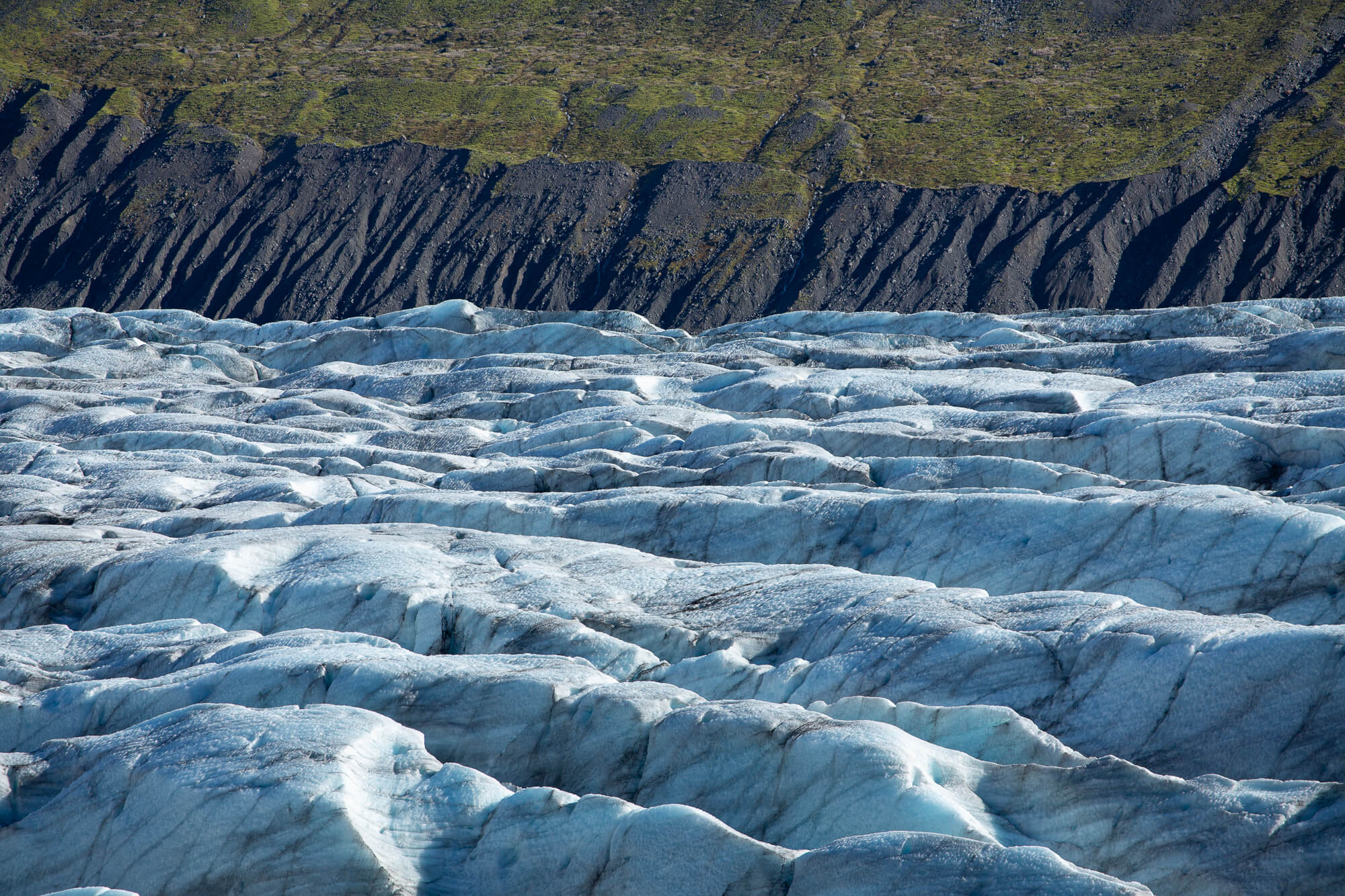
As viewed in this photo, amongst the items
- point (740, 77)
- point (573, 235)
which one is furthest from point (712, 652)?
point (740, 77)

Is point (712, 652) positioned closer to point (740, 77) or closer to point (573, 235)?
point (573, 235)

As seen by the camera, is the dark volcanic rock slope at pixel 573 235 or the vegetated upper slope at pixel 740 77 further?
the vegetated upper slope at pixel 740 77

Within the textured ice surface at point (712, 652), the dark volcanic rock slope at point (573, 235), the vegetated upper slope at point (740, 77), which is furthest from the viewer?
the vegetated upper slope at point (740, 77)

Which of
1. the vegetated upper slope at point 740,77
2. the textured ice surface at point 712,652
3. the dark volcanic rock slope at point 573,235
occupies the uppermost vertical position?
the vegetated upper slope at point 740,77

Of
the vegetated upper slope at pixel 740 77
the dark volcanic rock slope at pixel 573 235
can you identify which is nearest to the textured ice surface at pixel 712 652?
the dark volcanic rock slope at pixel 573 235

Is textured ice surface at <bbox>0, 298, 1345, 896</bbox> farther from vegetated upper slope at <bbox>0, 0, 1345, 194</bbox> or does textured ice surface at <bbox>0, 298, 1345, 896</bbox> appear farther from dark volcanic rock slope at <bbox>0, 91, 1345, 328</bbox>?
vegetated upper slope at <bbox>0, 0, 1345, 194</bbox>

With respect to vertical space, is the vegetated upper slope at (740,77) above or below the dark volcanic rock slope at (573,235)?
above

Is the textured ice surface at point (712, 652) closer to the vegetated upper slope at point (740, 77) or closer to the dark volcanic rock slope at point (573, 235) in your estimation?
the dark volcanic rock slope at point (573, 235)
